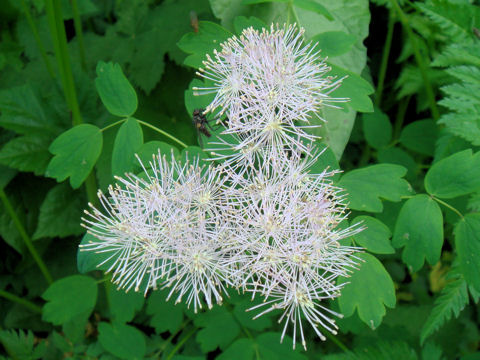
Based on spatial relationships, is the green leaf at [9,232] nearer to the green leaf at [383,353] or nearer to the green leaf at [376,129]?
the green leaf at [383,353]

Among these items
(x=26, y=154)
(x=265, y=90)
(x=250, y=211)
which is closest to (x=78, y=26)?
(x=26, y=154)

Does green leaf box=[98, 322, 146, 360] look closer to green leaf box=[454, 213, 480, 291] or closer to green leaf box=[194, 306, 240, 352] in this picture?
green leaf box=[194, 306, 240, 352]

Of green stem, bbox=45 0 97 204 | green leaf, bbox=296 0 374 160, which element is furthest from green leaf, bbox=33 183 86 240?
green leaf, bbox=296 0 374 160

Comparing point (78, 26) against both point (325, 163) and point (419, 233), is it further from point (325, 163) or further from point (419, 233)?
point (419, 233)

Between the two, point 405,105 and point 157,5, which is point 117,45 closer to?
point 157,5

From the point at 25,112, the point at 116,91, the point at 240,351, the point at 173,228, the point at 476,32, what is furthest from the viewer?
the point at 25,112

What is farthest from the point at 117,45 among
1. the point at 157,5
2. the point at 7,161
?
the point at 7,161
